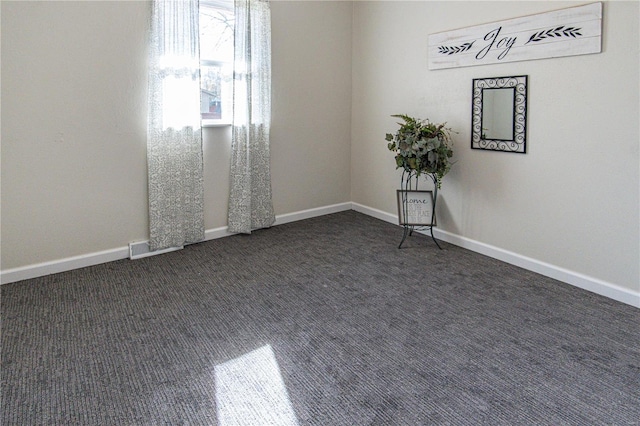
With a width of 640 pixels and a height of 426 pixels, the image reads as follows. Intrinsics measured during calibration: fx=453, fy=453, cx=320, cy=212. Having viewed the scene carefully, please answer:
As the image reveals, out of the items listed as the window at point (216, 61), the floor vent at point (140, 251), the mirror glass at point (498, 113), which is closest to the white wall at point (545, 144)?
the mirror glass at point (498, 113)

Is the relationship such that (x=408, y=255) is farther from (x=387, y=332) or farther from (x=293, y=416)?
(x=293, y=416)

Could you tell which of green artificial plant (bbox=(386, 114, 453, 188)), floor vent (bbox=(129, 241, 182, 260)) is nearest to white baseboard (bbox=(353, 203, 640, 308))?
green artificial plant (bbox=(386, 114, 453, 188))

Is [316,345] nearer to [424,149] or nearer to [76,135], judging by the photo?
[424,149]

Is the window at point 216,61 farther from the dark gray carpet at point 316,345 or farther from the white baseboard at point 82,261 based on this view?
the dark gray carpet at point 316,345

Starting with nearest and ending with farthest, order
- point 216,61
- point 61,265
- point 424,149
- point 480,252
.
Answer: point 61,265 < point 424,149 < point 480,252 < point 216,61

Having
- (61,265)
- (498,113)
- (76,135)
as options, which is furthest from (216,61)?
(498,113)

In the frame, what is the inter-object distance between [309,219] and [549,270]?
2.46m

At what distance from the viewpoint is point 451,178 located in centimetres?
407

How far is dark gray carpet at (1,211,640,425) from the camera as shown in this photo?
1.93 meters

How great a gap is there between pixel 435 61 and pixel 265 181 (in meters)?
1.94

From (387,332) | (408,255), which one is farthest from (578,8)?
(387,332)

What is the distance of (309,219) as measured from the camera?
498 cm

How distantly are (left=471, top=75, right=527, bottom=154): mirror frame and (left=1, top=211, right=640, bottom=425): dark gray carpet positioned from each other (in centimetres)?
93

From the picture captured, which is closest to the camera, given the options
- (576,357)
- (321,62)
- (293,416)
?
(293,416)
